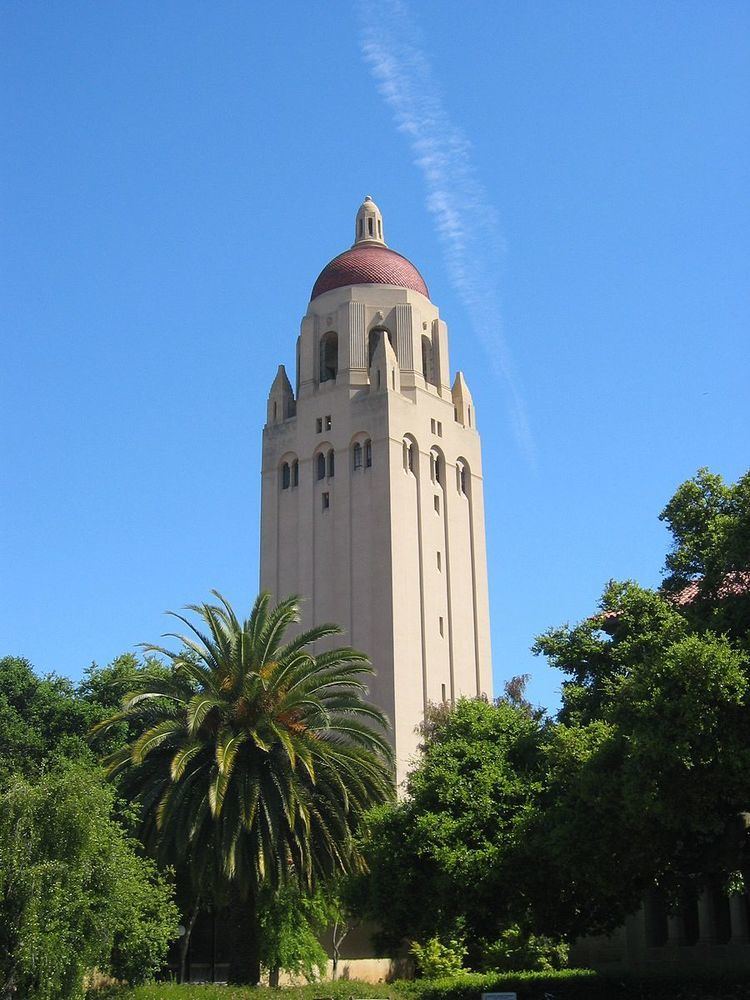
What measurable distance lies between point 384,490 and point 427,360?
1062cm

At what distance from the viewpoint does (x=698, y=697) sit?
22844mm

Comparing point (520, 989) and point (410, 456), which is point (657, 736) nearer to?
point (520, 989)

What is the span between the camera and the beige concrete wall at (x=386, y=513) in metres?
59.4

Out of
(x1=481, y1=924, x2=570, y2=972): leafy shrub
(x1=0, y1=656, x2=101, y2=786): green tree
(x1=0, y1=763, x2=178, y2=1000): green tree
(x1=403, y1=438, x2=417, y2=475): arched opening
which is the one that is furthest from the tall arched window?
(x1=0, y1=763, x2=178, y2=1000): green tree

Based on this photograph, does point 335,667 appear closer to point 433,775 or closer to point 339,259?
point 433,775

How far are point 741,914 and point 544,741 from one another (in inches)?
367

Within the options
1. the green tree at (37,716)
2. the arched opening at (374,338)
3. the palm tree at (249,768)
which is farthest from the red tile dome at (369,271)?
the palm tree at (249,768)

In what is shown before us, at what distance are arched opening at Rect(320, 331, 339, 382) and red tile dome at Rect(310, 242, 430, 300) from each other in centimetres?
307

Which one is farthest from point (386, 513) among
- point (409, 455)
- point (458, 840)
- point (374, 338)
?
point (458, 840)

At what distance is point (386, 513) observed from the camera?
60.8 m

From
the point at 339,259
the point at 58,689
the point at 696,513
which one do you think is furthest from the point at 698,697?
the point at 339,259

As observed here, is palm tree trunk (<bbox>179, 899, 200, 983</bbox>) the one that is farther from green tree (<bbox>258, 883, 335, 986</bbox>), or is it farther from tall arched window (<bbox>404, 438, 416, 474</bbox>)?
tall arched window (<bbox>404, 438, 416, 474</bbox>)

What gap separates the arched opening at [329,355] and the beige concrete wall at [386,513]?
0.54 m

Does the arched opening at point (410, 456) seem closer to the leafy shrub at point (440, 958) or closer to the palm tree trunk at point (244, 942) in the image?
the leafy shrub at point (440, 958)
